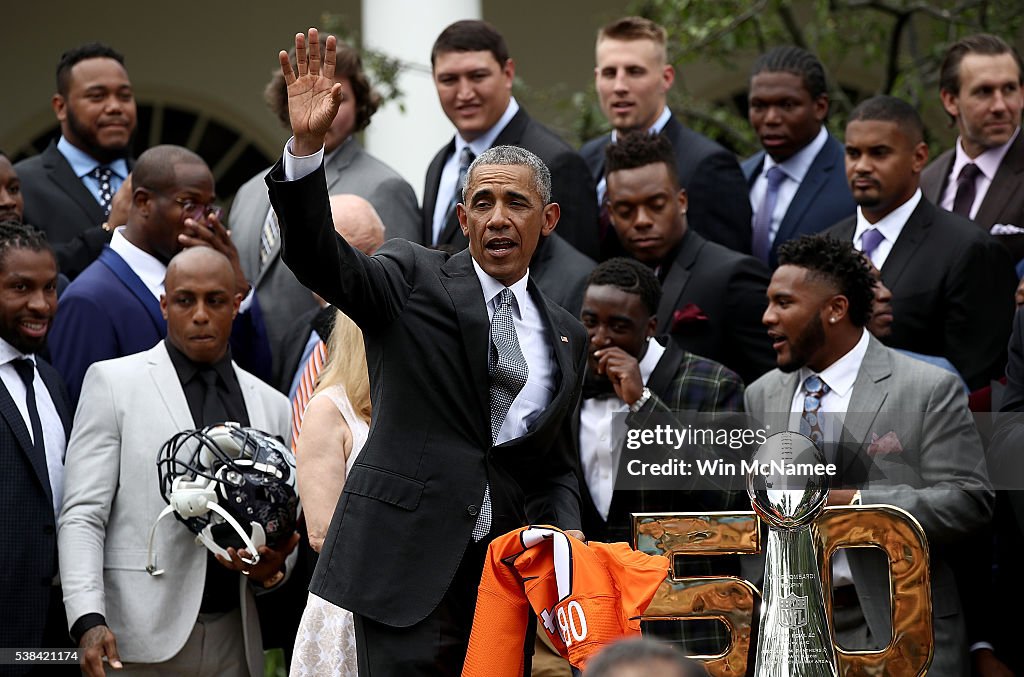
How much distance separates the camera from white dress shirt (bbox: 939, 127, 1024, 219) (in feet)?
22.7

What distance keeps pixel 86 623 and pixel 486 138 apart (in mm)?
2924

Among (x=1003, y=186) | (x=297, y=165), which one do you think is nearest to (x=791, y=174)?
(x=1003, y=186)

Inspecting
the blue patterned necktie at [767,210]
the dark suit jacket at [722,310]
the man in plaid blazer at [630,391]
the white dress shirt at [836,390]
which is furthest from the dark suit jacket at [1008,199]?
the man in plaid blazer at [630,391]

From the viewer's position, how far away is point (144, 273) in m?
6.31

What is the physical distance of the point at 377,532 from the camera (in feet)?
14.2

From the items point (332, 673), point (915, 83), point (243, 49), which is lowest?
point (332, 673)

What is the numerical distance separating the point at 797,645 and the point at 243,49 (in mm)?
11124

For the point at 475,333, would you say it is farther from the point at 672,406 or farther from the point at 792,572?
the point at 672,406

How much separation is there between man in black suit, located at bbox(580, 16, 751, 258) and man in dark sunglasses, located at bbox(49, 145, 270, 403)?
1.72m

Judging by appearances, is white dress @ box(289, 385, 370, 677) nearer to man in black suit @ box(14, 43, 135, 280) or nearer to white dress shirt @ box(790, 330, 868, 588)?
white dress shirt @ box(790, 330, 868, 588)

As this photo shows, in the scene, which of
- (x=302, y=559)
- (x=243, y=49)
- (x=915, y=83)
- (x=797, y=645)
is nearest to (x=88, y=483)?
(x=302, y=559)

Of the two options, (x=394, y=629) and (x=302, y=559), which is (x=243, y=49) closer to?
(x=302, y=559)

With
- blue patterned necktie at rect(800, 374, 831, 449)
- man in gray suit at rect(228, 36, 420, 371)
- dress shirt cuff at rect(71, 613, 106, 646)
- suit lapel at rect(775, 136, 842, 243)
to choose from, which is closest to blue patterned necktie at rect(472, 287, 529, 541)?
blue patterned necktie at rect(800, 374, 831, 449)

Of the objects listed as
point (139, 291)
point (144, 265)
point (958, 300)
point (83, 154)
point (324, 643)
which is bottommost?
point (324, 643)
